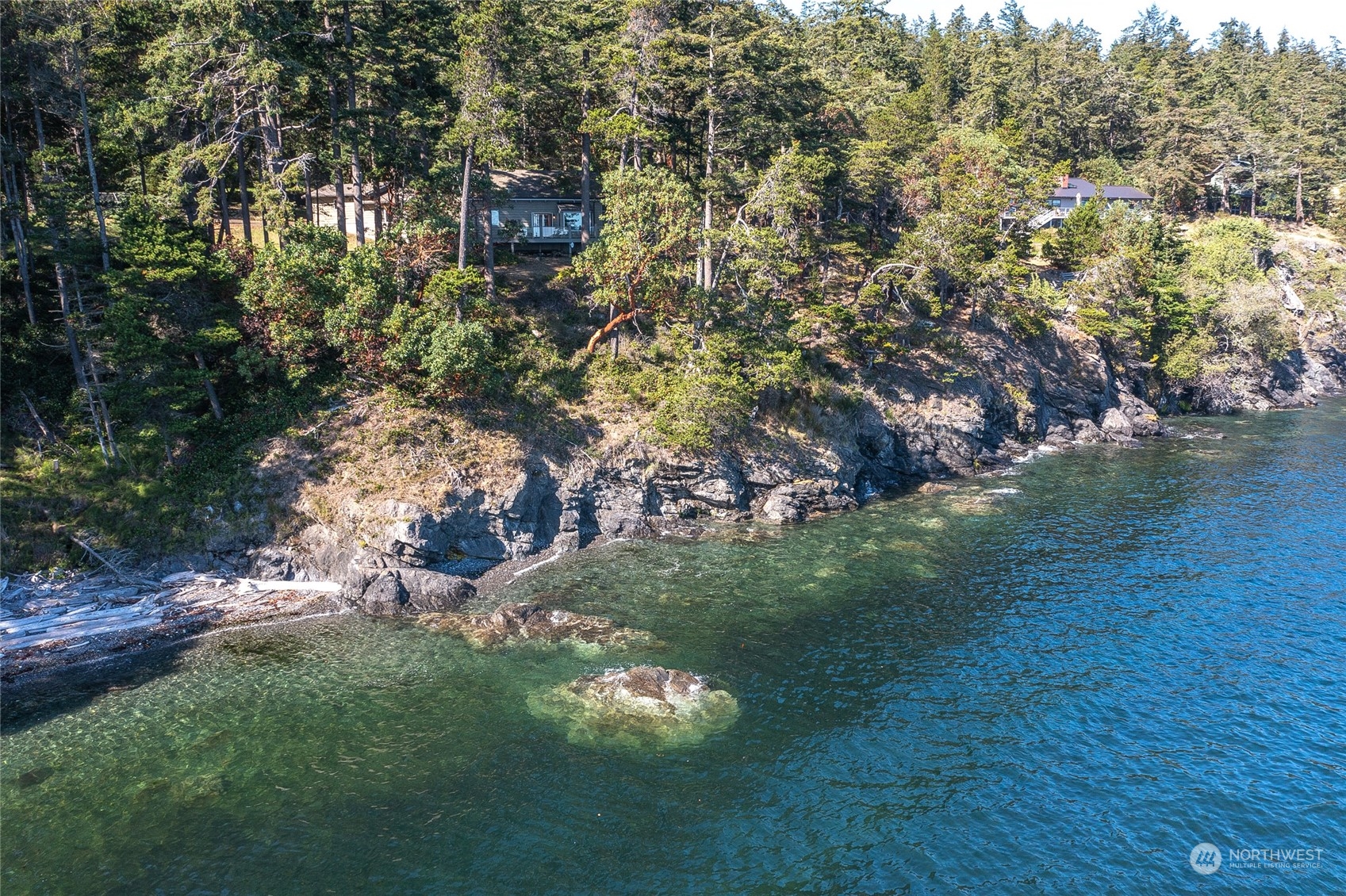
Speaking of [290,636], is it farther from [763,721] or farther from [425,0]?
[425,0]

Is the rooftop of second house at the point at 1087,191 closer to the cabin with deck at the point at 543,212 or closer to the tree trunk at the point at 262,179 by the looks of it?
the cabin with deck at the point at 543,212

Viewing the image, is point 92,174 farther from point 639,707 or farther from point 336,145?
point 639,707

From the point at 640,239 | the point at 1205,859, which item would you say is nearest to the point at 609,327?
the point at 640,239

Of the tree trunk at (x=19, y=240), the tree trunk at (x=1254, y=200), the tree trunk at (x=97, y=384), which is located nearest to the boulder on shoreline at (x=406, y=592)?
the tree trunk at (x=97, y=384)

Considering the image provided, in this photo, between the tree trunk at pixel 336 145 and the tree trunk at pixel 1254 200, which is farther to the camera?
the tree trunk at pixel 1254 200

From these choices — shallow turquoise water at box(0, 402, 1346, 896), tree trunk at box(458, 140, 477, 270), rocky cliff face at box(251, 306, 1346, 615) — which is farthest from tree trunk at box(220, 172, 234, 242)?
shallow turquoise water at box(0, 402, 1346, 896)

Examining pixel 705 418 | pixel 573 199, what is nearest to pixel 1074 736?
pixel 705 418
